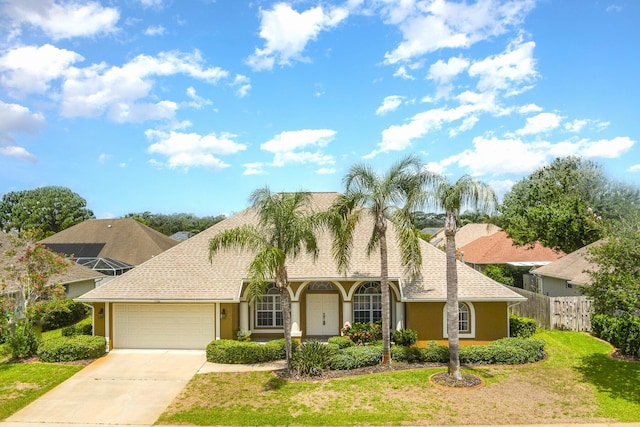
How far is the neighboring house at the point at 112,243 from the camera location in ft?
122

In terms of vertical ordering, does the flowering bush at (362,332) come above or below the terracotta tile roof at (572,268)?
below

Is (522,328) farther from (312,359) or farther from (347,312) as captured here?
(312,359)

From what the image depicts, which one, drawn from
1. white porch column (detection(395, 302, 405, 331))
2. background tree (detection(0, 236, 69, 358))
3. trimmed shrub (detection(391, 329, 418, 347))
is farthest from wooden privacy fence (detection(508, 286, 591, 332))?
background tree (detection(0, 236, 69, 358))

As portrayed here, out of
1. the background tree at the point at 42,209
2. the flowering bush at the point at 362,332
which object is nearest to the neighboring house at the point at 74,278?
the flowering bush at the point at 362,332

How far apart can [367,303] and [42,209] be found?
66.2 m

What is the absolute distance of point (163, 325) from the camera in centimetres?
1967

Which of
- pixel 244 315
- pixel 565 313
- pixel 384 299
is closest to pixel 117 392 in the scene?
pixel 244 315

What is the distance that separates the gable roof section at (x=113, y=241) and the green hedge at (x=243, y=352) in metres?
22.4

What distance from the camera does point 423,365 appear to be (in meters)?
16.2

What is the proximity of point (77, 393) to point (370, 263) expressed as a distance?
1253cm

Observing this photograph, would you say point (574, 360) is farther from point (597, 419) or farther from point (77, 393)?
point (77, 393)

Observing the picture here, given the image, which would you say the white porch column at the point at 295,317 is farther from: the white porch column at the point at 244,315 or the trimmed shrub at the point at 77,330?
the trimmed shrub at the point at 77,330

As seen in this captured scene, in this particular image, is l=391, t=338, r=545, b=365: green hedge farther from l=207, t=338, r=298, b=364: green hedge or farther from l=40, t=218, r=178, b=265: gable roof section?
l=40, t=218, r=178, b=265: gable roof section

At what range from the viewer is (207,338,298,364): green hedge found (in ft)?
56.3
